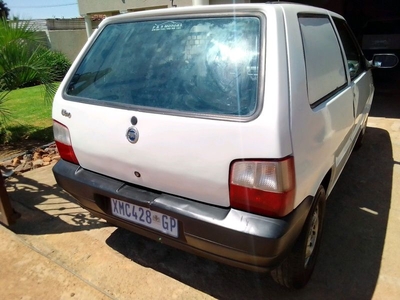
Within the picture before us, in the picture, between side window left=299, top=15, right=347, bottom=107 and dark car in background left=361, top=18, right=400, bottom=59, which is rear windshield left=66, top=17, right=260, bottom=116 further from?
dark car in background left=361, top=18, right=400, bottom=59

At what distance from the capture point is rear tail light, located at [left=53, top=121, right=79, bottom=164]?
2.15 metres

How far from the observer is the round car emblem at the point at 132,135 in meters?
1.80

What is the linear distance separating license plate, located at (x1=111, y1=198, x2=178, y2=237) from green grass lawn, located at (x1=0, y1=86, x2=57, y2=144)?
3764 mm

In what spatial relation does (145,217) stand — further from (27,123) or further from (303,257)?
(27,123)

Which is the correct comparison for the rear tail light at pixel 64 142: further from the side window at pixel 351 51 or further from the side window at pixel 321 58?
the side window at pixel 351 51

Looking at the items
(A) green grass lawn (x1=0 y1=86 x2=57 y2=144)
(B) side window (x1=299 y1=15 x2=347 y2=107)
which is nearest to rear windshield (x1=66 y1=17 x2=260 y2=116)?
(B) side window (x1=299 y1=15 x2=347 y2=107)

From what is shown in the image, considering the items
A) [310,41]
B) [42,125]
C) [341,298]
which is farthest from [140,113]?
[42,125]

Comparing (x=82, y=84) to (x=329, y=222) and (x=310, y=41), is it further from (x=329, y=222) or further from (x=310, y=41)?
(x=329, y=222)

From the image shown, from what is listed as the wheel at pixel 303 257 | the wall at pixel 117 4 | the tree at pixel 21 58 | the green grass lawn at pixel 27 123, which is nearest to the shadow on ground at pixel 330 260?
the wheel at pixel 303 257

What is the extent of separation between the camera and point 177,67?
1884mm

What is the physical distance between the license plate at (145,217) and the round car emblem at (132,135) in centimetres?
40

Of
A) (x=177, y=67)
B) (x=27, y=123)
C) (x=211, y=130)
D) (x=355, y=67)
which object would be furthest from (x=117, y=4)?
(x=211, y=130)

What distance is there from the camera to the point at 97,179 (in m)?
2.06

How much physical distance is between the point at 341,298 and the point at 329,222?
89 cm
